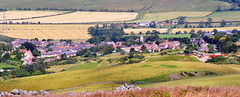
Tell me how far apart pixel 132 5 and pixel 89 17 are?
38.1m

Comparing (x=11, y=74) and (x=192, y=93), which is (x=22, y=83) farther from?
(x=192, y=93)

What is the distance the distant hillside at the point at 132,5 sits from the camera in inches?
6836

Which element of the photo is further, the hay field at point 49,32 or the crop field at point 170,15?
the crop field at point 170,15

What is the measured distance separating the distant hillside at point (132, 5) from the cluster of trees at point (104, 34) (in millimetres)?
52395

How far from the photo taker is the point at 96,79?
32.8 m

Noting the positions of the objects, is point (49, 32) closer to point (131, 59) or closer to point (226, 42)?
point (226, 42)

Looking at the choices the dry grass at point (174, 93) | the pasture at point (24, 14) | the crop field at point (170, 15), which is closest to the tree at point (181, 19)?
the crop field at point (170, 15)

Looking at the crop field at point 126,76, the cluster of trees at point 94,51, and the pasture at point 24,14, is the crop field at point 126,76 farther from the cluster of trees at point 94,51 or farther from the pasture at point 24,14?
the pasture at point 24,14

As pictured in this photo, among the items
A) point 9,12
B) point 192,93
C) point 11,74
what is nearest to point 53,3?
point 9,12

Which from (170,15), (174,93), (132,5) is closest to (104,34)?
(170,15)

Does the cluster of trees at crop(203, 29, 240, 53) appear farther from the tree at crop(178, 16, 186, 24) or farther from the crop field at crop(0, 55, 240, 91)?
the tree at crop(178, 16, 186, 24)

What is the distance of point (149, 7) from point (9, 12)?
70.3 m

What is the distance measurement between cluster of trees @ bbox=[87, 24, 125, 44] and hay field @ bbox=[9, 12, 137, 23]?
20.4 m

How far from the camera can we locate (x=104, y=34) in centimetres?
12212
